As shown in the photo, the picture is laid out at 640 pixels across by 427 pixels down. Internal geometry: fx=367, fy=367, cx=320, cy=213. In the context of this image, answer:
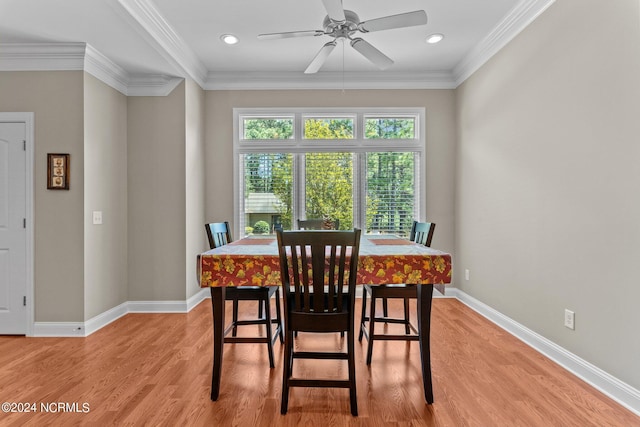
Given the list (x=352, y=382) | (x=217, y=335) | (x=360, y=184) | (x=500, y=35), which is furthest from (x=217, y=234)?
(x=500, y=35)

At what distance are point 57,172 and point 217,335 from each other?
240 centimetres

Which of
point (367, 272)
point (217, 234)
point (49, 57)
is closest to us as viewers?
point (367, 272)

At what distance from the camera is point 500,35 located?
11.5 ft

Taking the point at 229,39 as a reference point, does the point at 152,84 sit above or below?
below

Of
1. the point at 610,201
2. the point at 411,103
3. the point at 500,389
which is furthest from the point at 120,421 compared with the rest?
the point at 411,103

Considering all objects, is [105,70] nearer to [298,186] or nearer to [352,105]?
[298,186]

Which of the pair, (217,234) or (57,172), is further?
(57,172)

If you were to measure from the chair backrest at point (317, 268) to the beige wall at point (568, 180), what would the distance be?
63.4 inches

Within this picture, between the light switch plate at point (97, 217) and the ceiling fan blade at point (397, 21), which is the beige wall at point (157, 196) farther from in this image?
the ceiling fan blade at point (397, 21)

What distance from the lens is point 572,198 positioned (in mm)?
2568

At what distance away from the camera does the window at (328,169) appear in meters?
4.80

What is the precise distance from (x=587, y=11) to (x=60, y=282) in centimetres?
472

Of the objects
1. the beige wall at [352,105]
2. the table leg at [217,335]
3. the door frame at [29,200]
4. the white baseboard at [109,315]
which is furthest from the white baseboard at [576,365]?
the door frame at [29,200]

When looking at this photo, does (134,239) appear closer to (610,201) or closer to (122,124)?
(122,124)
